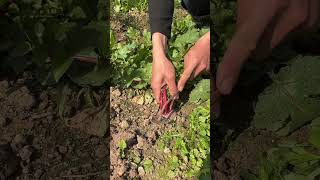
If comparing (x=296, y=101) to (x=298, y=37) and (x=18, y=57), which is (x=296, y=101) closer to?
(x=298, y=37)

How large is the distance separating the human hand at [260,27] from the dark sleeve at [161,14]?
0.19m

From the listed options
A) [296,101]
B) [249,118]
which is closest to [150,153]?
[249,118]

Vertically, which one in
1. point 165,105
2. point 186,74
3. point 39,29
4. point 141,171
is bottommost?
point 141,171

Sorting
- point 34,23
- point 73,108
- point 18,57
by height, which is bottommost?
point 73,108

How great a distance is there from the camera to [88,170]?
156 cm

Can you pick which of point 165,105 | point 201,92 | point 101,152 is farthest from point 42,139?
point 201,92

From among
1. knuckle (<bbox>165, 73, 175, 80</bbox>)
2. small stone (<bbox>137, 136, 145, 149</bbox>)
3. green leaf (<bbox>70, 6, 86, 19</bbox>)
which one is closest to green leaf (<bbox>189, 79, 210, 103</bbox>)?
knuckle (<bbox>165, 73, 175, 80</bbox>)

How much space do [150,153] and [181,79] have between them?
0.24 meters

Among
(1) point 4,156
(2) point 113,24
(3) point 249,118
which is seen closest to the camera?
(1) point 4,156

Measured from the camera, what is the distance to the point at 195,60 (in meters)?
1.63

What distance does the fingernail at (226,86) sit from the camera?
5.25ft

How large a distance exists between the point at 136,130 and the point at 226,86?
0.30 m

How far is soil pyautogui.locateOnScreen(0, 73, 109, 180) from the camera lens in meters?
1.54

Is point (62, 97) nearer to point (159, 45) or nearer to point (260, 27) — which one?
point (159, 45)
